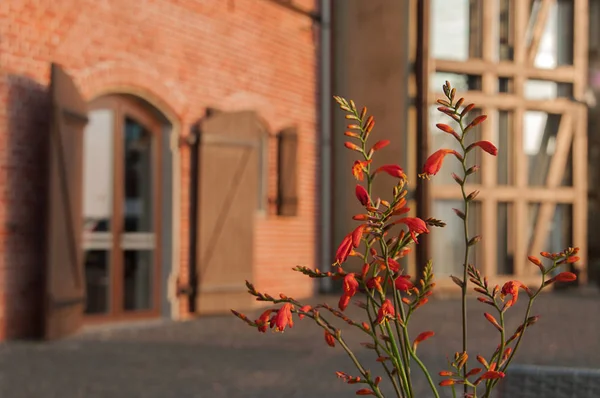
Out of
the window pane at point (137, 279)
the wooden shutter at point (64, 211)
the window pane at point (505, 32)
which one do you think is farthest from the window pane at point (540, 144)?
the wooden shutter at point (64, 211)

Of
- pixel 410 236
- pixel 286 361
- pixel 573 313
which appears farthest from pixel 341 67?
pixel 410 236

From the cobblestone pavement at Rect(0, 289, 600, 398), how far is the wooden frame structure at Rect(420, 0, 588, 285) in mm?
3032

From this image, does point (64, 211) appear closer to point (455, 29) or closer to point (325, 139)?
point (325, 139)

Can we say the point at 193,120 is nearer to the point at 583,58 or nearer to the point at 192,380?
the point at 192,380

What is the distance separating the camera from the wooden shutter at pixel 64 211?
25.3 ft

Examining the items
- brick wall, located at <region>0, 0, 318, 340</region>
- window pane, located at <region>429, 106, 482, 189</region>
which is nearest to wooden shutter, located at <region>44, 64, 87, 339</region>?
brick wall, located at <region>0, 0, 318, 340</region>

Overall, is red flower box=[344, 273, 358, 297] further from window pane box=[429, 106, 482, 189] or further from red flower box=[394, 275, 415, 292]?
window pane box=[429, 106, 482, 189]

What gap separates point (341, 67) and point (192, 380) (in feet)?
27.0

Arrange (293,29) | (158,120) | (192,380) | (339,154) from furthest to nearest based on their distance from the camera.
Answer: (339,154), (293,29), (158,120), (192,380)

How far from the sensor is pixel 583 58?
46.1ft

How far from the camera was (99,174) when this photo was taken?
9.28 m

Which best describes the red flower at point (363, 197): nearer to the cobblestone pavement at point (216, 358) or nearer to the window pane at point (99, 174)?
the cobblestone pavement at point (216, 358)

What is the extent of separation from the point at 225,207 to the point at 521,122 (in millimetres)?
5195

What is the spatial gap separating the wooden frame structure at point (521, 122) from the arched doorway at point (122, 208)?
4.17 metres
